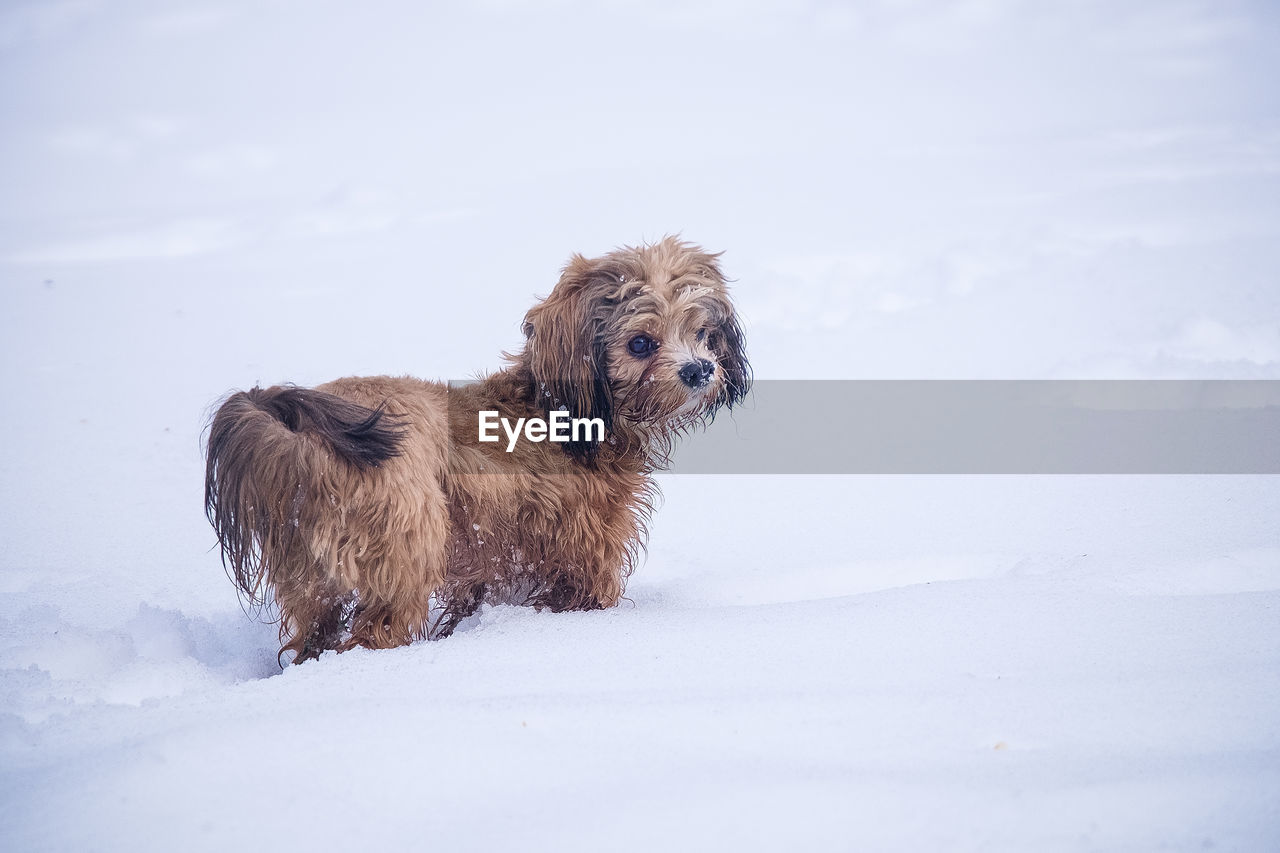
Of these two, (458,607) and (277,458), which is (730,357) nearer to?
(458,607)

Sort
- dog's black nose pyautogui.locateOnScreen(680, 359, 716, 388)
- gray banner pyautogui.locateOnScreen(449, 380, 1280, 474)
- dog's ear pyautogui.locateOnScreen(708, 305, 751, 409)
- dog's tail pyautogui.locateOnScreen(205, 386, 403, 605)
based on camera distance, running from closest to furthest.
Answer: dog's tail pyautogui.locateOnScreen(205, 386, 403, 605)
dog's black nose pyautogui.locateOnScreen(680, 359, 716, 388)
dog's ear pyautogui.locateOnScreen(708, 305, 751, 409)
gray banner pyautogui.locateOnScreen(449, 380, 1280, 474)

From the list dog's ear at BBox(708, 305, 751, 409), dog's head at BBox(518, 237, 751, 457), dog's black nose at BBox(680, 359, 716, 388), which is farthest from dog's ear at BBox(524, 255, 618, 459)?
dog's ear at BBox(708, 305, 751, 409)

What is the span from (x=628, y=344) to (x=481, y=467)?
26.6 inches

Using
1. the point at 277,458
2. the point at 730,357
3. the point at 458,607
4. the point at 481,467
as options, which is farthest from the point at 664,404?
the point at 277,458

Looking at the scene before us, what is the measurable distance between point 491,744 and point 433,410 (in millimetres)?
1392

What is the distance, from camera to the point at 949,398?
21.0 feet

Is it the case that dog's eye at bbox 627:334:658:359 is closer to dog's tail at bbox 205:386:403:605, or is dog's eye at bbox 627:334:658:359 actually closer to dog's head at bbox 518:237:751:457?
dog's head at bbox 518:237:751:457

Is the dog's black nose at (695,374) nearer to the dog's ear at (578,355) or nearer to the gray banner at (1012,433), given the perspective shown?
the dog's ear at (578,355)

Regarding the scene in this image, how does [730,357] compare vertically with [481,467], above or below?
above

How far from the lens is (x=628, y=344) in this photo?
10.6 ft

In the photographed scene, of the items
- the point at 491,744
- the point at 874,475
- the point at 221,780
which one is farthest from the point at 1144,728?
the point at 874,475

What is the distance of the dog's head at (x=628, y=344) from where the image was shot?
3.20 metres

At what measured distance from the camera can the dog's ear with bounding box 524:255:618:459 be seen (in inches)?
126

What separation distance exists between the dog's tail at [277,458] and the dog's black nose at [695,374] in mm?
1005
